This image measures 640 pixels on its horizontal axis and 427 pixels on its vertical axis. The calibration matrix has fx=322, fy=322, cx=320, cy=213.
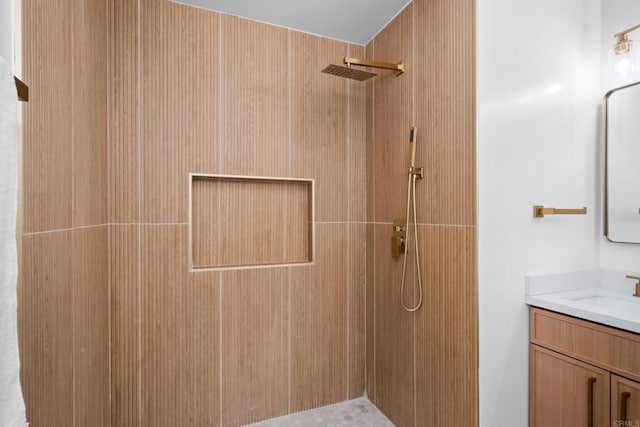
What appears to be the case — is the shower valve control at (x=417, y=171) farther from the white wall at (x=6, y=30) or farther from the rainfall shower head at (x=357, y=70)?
the white wall at (x=6, y=30)

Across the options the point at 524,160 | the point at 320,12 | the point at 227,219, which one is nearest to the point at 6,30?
the point at 227,219

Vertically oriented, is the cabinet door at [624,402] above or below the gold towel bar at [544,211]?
below

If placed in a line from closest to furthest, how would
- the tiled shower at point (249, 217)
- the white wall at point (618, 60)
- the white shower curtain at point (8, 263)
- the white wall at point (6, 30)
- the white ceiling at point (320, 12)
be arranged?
the white shower curtain at point (8, 263) < the white wall at point (6, 30) < the tiled shower at point (249, 217) < the white wall at point (618, 60) < the white ceiling at point (320, 12)

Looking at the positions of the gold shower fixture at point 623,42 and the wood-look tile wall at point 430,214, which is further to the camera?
the gold shower fixture at point 623,42

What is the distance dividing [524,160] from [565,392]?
100cm

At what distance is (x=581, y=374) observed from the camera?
1.29 metres

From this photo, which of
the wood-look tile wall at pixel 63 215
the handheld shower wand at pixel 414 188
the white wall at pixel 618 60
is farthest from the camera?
the handheld shower wand at pixel 414 188

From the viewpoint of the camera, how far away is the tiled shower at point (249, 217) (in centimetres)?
134

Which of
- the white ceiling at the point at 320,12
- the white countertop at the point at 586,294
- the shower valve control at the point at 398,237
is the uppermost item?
the white ceiling at the point at 320,12

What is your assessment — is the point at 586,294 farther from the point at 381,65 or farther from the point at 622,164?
the point at 381,65

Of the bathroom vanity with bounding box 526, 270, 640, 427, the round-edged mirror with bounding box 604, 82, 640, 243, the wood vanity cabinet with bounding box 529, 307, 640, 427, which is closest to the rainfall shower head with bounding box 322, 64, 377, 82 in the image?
the round-edged mirror with bounding box 604, 82, 640, 243

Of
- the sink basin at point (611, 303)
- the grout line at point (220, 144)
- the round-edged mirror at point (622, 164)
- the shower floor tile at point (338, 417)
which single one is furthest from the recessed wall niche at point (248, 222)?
the round-edged mirror at point (622, 164)

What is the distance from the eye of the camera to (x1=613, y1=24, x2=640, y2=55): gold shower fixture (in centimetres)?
159

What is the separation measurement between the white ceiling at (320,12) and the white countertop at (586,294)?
1.65 metres
